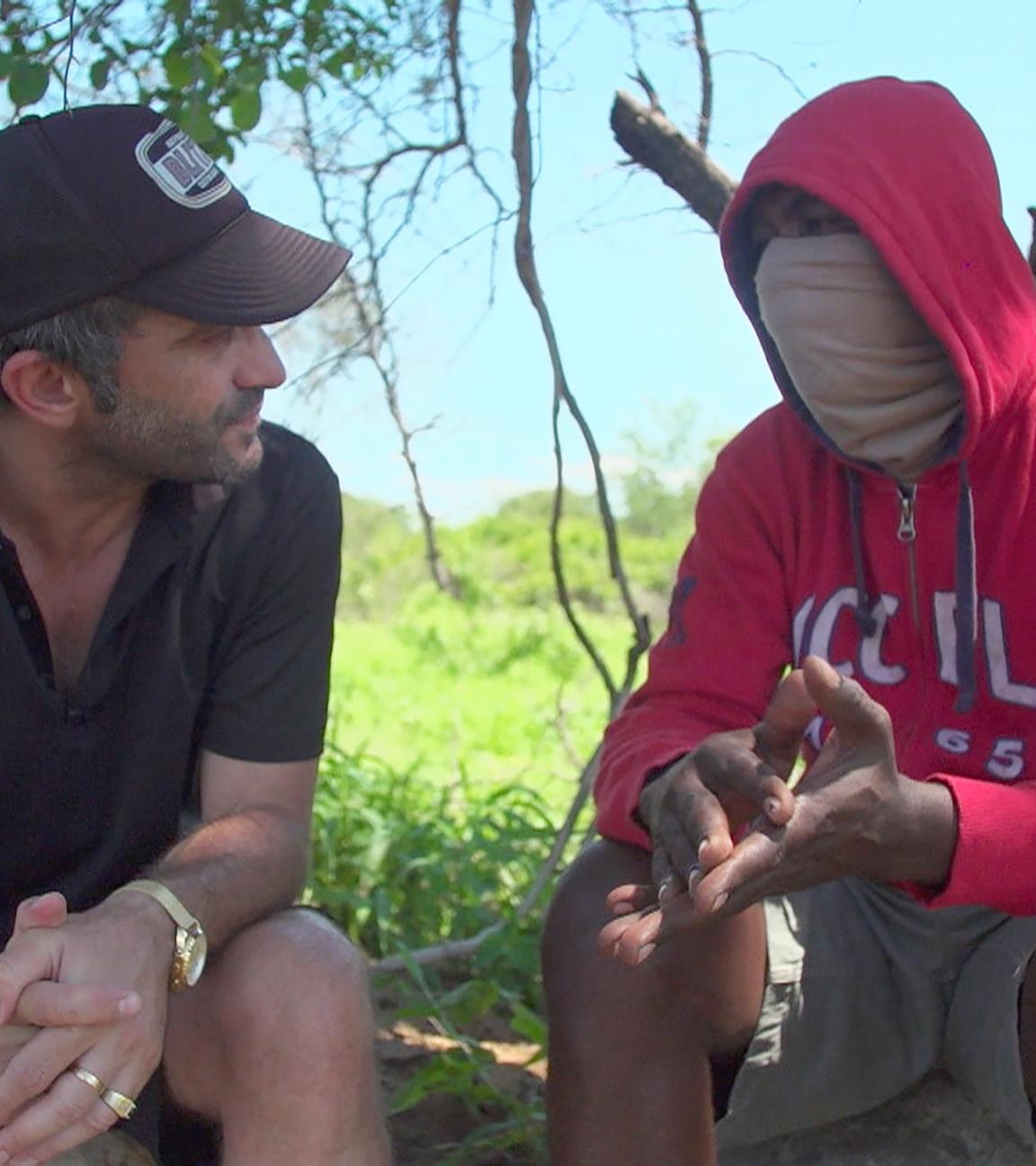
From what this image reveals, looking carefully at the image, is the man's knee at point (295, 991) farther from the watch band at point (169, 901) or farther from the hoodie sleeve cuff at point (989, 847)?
the hoodie sleeve cuff at point (989, 847)

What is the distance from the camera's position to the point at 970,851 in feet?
6.42

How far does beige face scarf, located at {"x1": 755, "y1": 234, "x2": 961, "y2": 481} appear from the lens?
2.23 meters

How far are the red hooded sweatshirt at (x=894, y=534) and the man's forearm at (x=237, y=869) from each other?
0.41 meters

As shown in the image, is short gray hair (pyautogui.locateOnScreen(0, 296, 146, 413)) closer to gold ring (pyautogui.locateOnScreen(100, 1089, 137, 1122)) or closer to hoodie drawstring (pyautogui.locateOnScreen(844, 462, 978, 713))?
gold ring (pyautogui.locateOnScreen(100, 1089, 137, 1122))

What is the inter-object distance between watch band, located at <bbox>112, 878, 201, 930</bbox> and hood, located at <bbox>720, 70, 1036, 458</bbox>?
1.06 metres

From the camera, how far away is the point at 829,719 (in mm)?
2006

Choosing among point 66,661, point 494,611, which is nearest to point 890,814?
point 66,661

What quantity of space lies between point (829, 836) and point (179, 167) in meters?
1.22

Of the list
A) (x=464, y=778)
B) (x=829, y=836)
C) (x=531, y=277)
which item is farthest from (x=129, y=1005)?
(x=464, y=778)

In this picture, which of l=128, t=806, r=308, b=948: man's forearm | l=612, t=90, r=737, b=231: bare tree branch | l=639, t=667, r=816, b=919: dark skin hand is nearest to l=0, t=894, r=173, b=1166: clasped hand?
l=128, t=806, r=308, b=948: man's forearm

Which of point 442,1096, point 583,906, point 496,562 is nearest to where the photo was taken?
point 583,906

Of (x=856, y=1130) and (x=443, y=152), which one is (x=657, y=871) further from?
(x=443, y=152)

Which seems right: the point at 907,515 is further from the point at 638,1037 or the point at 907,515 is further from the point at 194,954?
the point at 194,954

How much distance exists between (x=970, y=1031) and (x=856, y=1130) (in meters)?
0.25
